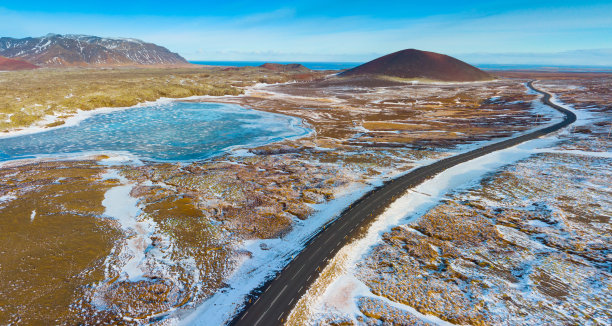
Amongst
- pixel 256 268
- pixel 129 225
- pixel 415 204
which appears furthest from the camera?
pixel 415 204

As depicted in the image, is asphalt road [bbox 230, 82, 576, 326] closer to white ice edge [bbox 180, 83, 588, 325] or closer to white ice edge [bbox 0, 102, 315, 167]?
white ice edge [bbox 180, 83, 588, 325]

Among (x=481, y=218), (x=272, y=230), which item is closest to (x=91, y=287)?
(x=272, y=230)

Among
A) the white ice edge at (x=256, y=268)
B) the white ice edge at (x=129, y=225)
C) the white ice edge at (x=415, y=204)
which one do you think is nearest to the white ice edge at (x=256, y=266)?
the white ice edge at (x=256, y=268)

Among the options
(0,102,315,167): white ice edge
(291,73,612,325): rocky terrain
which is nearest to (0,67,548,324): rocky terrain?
(0,102,315,167): white ice edge

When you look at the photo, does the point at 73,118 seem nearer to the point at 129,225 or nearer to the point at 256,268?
the point at 129,225

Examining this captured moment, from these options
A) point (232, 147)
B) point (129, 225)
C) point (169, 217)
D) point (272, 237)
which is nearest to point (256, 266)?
point (272, 237)

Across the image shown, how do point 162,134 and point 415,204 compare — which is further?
point 162,134

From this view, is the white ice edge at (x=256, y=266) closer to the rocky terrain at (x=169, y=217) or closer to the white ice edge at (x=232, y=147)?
the rocky terrain at (x=169, y=217)

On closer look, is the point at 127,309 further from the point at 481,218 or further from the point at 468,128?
the point at 468,128

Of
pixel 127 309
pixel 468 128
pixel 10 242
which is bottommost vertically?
pixel 127 309
